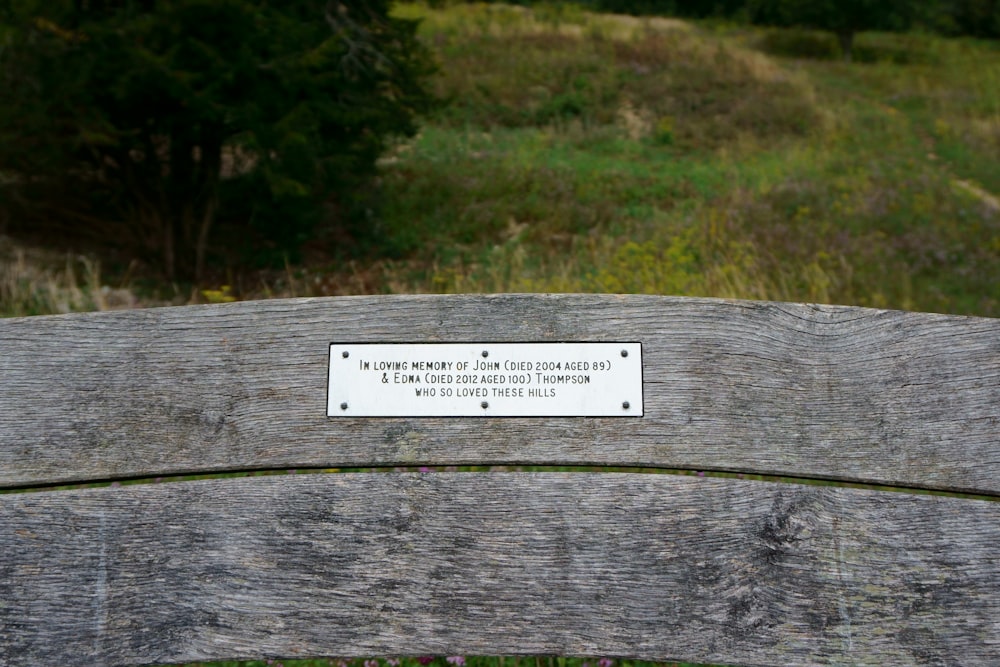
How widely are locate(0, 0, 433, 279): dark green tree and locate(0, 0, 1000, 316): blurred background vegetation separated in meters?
0.03

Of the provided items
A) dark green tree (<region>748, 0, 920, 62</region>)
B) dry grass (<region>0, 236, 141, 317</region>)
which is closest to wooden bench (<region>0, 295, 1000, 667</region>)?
dry grass (<region>0, 236, 141, 317</region>)

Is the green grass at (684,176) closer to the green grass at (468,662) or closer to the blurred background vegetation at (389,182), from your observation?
the blurred background vegetation at (389,182)

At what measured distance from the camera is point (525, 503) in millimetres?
1949

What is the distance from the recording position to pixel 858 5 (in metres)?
27.7

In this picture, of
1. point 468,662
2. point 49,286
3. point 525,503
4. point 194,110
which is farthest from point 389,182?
point 525,503

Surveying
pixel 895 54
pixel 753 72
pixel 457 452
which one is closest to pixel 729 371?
pixel 457 452

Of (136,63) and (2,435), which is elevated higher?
(136,63)

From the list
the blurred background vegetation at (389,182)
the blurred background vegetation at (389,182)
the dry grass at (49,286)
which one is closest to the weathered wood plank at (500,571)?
the blurred background vegetation at (389,182)

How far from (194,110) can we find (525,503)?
26.4 ft

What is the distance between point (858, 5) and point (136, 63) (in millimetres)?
26788

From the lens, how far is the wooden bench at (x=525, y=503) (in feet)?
6.22

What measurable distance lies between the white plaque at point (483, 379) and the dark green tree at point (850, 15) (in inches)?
1143

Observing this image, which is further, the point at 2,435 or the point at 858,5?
the point at 858,5

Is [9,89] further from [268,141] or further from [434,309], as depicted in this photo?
[434,309]
